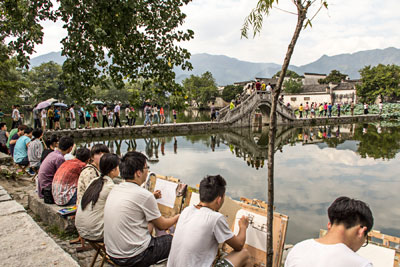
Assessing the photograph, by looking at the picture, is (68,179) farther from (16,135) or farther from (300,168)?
(300,168)

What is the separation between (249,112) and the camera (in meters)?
27.8

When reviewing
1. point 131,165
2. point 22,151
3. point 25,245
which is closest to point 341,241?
point 131,165

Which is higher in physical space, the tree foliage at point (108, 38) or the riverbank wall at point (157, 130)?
the tree foliage at point (108, 38)

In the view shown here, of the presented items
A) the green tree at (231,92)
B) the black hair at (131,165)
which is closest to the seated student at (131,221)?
the black hair at (131,165)

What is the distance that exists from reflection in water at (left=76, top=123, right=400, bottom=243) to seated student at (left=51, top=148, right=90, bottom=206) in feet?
14.7

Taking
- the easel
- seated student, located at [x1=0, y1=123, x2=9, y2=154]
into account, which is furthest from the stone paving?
seated student, located at [x1=0, y1=123, x2=9, y2=154]

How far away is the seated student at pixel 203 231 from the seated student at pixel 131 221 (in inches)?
16.7

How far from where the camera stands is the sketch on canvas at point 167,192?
3.82 metres

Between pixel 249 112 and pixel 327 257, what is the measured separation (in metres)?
26.6

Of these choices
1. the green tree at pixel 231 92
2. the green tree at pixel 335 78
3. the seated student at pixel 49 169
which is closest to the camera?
the seated student at pixel 49 169

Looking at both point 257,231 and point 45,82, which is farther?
point 45,82

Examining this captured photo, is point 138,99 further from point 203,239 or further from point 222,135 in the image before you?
point 222,135

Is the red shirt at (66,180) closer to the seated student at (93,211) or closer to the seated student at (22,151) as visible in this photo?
the seated student at (93,211)

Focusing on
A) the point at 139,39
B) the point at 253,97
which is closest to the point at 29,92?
the point at 253,97
